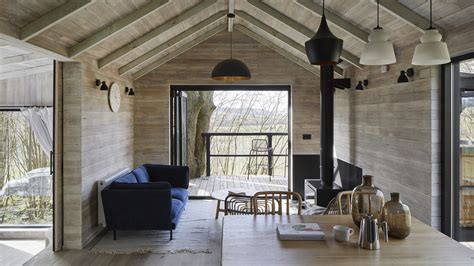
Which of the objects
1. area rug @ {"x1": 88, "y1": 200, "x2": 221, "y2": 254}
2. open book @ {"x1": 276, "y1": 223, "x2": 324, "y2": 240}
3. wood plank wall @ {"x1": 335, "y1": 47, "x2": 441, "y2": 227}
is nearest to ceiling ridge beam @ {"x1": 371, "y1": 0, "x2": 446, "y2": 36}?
wood plank wall @ {"x1": 335, "y1": 47, "x2": 441, "y2": 227}

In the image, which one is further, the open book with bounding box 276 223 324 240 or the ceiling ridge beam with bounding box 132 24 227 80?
the ceiling ridge beam with bounding box 132 24 227 80

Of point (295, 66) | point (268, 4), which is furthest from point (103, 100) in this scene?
point (295, 66)

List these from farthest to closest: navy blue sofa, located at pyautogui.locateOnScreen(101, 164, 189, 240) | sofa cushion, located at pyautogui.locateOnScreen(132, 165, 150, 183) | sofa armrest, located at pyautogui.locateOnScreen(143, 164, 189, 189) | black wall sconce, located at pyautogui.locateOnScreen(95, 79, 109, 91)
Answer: sofa armrest, located at pyautogui.locateOnScreen(143, 164, 189, 189), sofa cushion, located at pyautogui.locateOnScreen(132, 165, 150, 183), black wall sconce, located at pyautogui.locateOnScreen(95, 79, 109, 91), navy blue sofa, located at pyautogui.locateOnScreen(101, 164, 189, 240)

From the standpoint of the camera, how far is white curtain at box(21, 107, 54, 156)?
579 cm

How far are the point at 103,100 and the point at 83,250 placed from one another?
2.03 meters

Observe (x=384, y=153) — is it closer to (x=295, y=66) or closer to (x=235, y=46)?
(x=295, y=66)

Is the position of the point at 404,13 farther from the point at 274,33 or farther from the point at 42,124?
the point at 42,124

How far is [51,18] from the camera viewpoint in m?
3.36

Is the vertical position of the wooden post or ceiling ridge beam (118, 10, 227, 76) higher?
ceiling ridge beam (118, 10, 227, 76)

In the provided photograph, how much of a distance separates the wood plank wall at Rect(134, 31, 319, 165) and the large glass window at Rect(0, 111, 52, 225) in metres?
1.75

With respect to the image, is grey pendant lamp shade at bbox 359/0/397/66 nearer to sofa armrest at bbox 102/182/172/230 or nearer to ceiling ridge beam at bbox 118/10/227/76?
sofa armrest at bbox 102/182/172/230

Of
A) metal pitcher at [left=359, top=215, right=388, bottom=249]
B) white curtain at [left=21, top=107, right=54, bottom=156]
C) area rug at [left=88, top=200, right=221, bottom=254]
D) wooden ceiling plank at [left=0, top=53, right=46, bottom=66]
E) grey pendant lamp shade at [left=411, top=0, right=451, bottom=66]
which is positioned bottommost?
area rug at [left=88, top=200, right=221, bottom=254]

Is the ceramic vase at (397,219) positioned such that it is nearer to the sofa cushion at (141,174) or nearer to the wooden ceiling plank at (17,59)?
the sofa cushion at (141,174)

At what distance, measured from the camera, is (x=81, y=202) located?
4578 mm
